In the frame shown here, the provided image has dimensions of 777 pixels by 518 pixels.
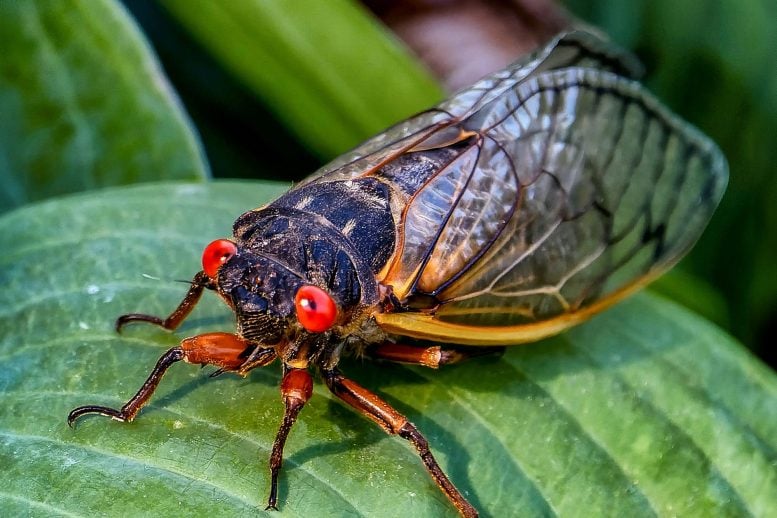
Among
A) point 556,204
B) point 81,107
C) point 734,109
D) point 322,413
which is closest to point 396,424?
point 322,413

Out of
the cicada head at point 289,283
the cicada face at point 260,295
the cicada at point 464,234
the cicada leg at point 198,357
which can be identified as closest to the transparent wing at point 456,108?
the cicada at point 464,234

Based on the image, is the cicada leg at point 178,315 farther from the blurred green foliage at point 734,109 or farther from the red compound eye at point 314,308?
the blurred green foliage at point 734,109

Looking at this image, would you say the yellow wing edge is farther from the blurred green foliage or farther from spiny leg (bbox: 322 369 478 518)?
the blurred green foliage

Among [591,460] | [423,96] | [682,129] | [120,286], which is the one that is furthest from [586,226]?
[120,286]

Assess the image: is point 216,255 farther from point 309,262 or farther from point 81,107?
point 81,107

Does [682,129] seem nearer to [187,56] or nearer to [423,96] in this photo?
[423,96]

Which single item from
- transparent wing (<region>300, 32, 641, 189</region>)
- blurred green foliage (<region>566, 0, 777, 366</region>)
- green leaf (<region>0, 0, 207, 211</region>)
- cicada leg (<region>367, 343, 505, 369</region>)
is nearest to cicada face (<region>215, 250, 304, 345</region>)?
cicada leg (<region>367, 343, 505, 369</region>)
